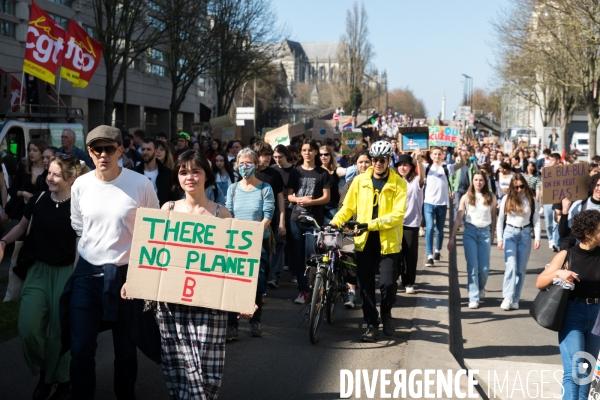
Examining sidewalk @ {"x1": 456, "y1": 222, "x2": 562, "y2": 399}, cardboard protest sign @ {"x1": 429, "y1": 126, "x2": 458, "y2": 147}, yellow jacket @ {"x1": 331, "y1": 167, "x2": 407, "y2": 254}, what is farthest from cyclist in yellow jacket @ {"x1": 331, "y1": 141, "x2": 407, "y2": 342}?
cardboard protest sign @ {"x1": 429, "y1": 126, "x2": 458, "y2": 147}

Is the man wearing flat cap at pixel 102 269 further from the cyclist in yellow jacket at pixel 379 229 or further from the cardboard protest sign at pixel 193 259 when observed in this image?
the cyclist in yellow jacket at pixel 379 229

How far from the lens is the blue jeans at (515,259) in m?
10.4

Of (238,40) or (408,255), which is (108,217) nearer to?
(408,255)

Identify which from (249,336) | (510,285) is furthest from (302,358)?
(510,285)

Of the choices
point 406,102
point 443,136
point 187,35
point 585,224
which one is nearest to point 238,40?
point 187,35

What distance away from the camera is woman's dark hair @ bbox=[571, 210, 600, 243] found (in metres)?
5.69

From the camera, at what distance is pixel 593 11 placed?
90.2 feet

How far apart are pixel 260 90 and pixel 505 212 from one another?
79696 mm

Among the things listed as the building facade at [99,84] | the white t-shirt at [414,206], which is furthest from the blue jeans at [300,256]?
the building facade at [99,84]

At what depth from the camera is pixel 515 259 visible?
10461 mm

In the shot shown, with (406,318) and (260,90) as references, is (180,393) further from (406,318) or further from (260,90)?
(260,90)

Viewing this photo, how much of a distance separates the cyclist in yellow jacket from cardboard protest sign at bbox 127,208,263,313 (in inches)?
117

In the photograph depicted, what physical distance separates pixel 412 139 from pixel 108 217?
49.6 ft

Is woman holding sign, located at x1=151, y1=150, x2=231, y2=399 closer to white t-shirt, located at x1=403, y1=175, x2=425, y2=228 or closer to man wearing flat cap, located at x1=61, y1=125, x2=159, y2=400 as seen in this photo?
man wearing flat cap, located at x1=61, y1=125, x2=159, y2=400
